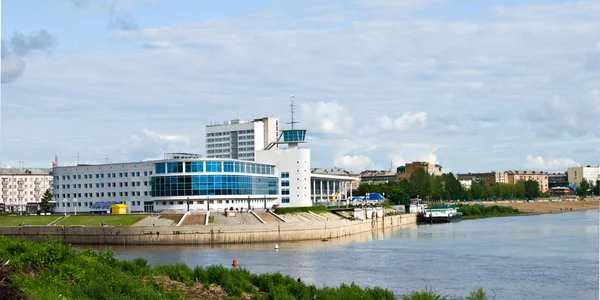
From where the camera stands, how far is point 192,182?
389 ft

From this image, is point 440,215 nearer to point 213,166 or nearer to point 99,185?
point 213,166

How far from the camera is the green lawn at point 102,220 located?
106 meters

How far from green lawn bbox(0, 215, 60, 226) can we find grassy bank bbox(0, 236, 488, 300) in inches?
2744

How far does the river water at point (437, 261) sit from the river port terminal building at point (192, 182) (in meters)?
23.9

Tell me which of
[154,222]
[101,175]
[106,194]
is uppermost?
[101,175]

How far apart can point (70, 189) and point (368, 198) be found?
271ft

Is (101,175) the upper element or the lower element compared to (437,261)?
upper

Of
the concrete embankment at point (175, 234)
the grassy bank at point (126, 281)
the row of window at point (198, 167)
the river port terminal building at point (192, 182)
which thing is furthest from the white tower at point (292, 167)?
the grassy bank at point (126, 281)

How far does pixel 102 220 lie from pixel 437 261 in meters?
54.6

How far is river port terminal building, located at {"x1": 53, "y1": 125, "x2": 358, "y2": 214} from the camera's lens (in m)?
119

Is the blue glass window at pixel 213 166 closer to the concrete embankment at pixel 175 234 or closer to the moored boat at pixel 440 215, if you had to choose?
the concrete embankment at pixel 175 234

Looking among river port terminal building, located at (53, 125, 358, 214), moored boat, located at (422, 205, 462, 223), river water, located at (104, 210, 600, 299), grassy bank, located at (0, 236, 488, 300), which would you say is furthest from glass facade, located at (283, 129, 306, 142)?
grassy bank, located at (0, 236, 488, 300)

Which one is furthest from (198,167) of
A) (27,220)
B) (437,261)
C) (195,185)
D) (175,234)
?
(437,261)

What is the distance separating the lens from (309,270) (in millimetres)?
66562
